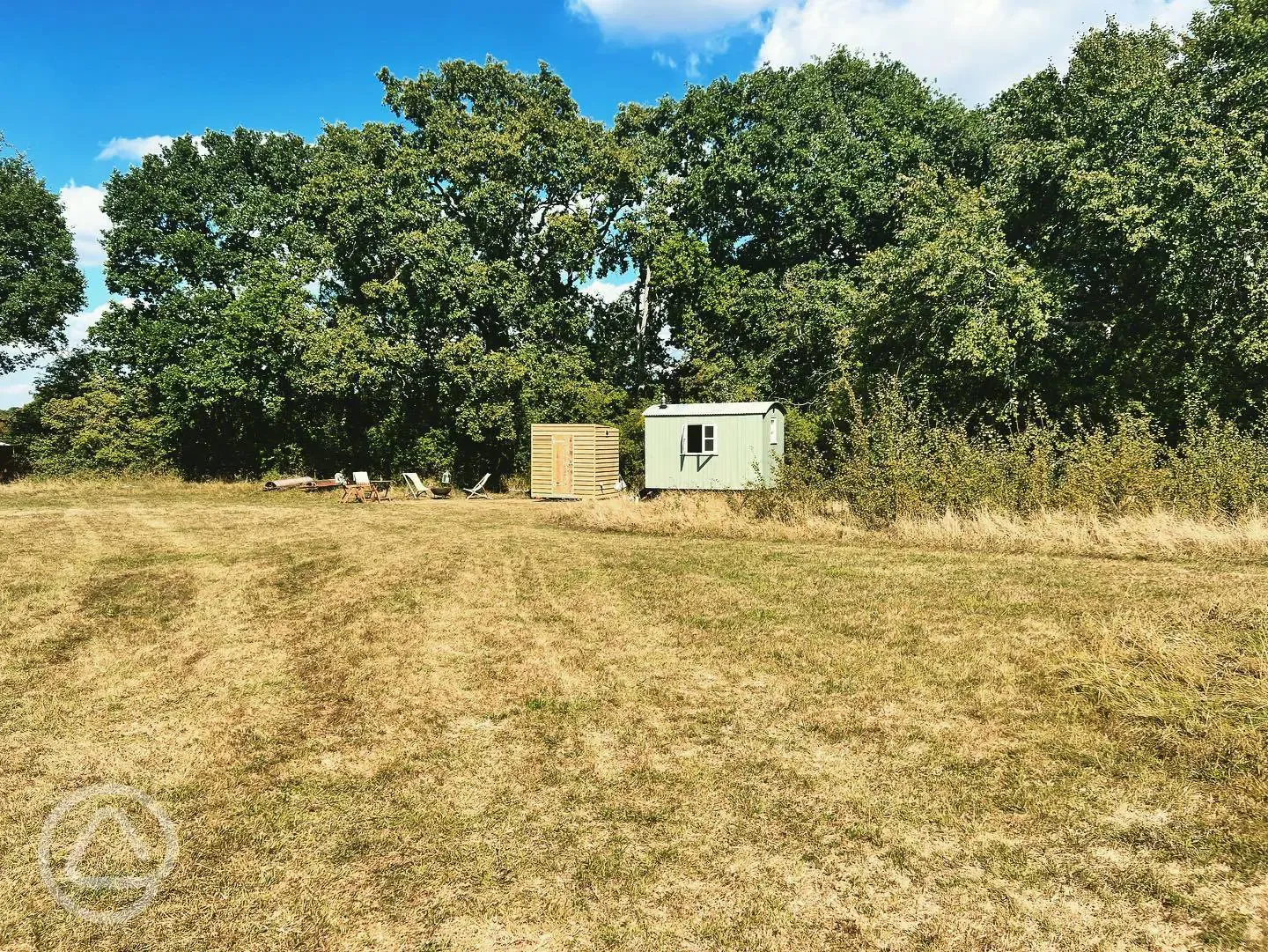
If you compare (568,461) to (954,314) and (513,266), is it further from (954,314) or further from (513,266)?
(954,314)

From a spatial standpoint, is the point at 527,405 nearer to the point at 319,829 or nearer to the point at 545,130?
the point at 545,130

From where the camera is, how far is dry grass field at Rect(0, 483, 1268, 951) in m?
3.43

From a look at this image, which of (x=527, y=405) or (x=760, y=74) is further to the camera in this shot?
(x=760, y=74)

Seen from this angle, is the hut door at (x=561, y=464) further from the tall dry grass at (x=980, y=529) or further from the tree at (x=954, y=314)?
the tree at (x=954, y=314)

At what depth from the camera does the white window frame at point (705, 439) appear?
21094 mm

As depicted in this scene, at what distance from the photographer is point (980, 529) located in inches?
471

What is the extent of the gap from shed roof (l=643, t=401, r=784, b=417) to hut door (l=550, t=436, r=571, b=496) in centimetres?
295

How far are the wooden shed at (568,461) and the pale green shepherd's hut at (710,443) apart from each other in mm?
2068

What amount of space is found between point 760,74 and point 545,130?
9.18 m

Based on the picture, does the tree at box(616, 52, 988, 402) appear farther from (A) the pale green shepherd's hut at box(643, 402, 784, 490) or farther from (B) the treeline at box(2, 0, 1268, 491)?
(A) the pale green shepherd's hut at box(643, 402, 784, 490)

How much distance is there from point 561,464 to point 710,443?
5.07 m

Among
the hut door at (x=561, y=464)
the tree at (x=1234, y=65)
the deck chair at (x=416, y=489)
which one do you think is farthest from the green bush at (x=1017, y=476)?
the deck chair at (x=416, y=489)

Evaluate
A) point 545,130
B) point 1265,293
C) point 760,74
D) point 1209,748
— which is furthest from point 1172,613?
point 760,74

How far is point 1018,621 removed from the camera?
7.56m
